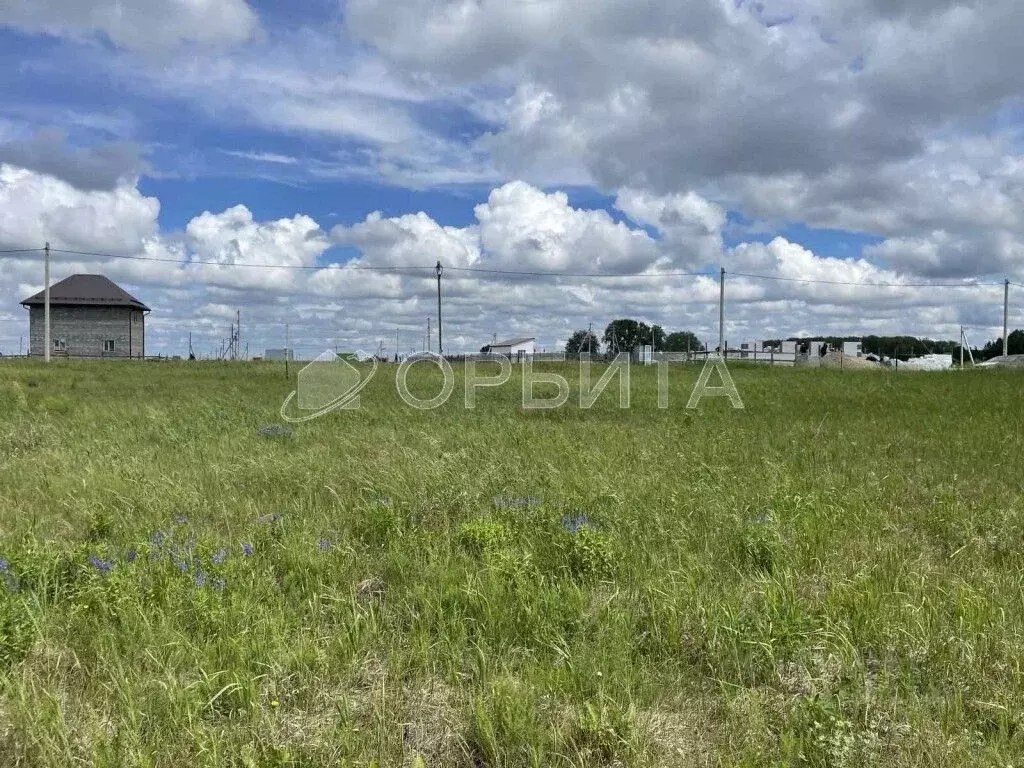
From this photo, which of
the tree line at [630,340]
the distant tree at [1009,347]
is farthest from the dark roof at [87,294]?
the distant tree at [1009,347]

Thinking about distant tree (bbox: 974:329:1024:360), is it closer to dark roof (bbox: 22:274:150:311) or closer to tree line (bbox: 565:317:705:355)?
tree line (bbox: 565:317:705:355)

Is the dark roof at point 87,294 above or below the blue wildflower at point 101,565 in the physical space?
above

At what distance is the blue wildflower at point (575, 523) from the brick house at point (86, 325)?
62.5 m

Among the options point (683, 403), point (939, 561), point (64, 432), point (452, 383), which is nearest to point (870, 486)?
point (939, 561)

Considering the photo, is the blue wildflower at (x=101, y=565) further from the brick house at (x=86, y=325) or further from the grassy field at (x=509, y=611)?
the brick house at (x=86, y=325)

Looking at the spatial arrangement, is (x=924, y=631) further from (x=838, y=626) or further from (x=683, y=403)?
(x=683, y=403)

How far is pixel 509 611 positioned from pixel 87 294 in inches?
2708

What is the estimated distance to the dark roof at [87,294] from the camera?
2322 inches

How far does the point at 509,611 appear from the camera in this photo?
358 centimetres

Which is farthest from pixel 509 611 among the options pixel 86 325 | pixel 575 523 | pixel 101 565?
pixel 86 325

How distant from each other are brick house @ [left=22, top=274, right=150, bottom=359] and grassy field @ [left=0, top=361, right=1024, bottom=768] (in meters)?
58.9

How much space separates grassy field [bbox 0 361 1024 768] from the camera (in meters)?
2.56

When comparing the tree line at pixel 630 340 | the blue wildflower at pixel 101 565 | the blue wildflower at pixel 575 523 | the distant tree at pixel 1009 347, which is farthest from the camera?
the distant tree at pixel 1009 347

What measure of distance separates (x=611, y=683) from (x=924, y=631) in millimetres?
1618
